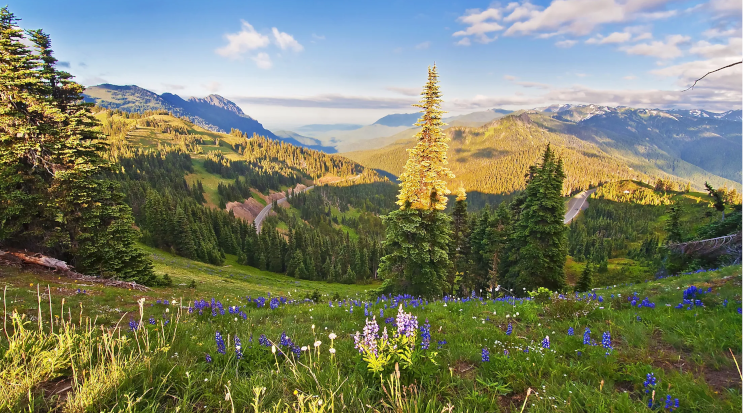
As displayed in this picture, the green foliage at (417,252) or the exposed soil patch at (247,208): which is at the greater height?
the green foliage at (417,252)

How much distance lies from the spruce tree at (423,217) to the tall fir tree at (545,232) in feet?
32.9

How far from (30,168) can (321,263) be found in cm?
7968

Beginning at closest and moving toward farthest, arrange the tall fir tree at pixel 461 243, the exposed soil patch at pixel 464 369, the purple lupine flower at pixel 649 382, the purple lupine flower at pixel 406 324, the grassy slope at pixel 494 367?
1. the grassy slope at pixel 494 367
2. the purple lupine flower at pixel 649 382
3. the purple lupine flower at pixel 406 324
4. the exposed soil patch at pixel 464 369
5. the tall fir tree at pixel 461 243

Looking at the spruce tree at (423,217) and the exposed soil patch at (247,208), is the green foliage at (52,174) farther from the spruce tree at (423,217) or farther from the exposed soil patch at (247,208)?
the exposed soil patch at (247,208)

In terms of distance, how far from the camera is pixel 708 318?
5.27 metres

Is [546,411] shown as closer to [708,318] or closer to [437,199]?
[708,318]

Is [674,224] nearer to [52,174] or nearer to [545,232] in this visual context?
[545,232]

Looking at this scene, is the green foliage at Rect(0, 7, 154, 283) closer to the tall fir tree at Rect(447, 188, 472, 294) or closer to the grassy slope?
the grassy slope

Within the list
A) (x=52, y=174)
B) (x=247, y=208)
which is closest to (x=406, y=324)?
(x=52, y=174)

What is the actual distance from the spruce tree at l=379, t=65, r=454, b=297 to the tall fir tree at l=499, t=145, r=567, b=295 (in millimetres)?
10030

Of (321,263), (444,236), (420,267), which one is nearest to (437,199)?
(444,236)

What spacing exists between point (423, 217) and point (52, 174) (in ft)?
79.2

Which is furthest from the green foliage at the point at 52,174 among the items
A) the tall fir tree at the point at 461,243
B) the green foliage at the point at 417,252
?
the tall fir tree at the point at 461,243

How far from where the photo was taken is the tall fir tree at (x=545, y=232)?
86.8 feet
